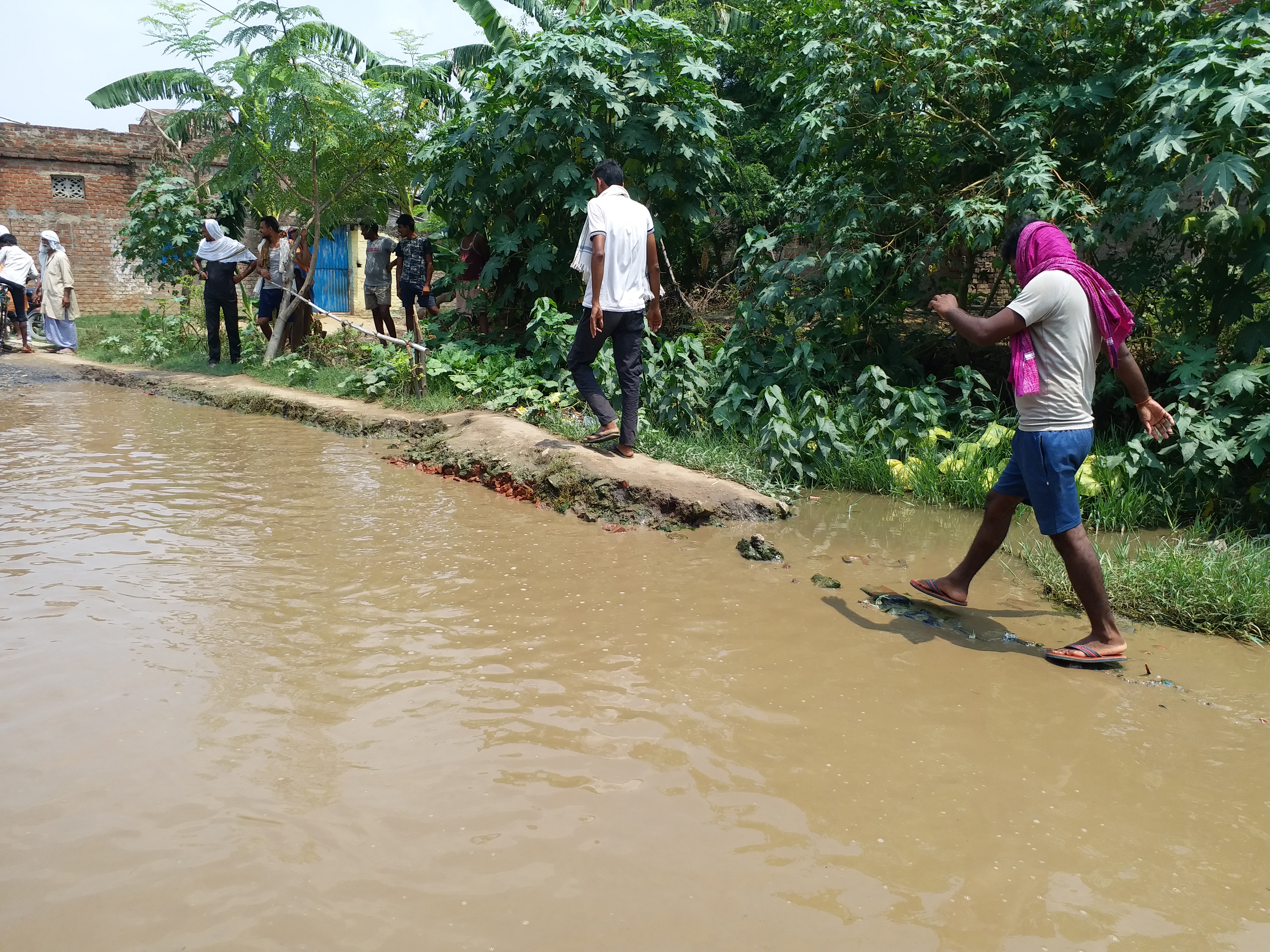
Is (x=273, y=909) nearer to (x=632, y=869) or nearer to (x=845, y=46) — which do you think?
(x=632, y=869)

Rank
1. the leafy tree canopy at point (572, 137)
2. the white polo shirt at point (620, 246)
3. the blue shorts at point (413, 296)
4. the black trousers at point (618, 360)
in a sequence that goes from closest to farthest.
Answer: the white polo shirt at point (620, 246)
the black trousers at point (618, 360)
the leafy tree canopy at point (572, 137)
the blue shorts at point (413, 296)

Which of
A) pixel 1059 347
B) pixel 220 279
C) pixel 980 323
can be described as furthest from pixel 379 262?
pixel 1059 347

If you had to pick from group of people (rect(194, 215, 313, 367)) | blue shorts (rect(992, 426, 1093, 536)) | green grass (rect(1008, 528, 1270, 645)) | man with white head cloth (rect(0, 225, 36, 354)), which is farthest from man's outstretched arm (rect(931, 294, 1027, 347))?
man with white head cloth (rect(0, 225, 36, 354))

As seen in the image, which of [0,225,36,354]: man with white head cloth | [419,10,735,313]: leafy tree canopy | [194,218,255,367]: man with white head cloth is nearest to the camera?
[419,10,735,313]: leafy tree canopy

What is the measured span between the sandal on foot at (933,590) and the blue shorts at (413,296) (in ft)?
25.0

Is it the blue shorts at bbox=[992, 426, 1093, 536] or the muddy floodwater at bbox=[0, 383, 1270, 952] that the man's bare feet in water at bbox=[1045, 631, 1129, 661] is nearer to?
the muddy floodwater at bbox=[0, 383, 1270, 952]

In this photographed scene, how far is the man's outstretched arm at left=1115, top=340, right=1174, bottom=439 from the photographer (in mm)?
3641

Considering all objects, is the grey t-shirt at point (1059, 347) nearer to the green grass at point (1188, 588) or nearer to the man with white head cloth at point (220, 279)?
the green grass at point (1188, 588)

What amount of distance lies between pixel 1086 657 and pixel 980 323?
1.34 meters

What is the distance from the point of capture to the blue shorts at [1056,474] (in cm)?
355

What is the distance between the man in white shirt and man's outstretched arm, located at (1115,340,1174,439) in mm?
2897

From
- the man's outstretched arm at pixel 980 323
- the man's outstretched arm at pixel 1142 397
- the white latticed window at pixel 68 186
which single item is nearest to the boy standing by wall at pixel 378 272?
the man's outstretched arm at pixel 980 323

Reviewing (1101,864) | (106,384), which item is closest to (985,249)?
(1101,864)

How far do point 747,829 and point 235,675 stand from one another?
179 cm
